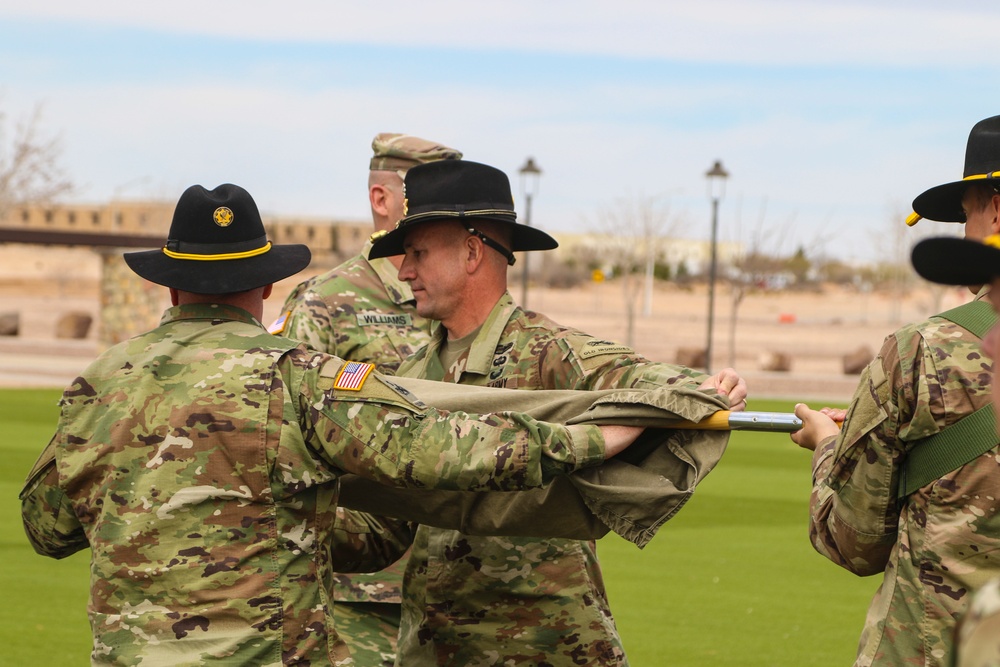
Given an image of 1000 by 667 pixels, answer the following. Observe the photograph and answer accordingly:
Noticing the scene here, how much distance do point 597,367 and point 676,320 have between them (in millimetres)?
59125

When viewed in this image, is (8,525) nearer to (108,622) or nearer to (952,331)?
(108,622)

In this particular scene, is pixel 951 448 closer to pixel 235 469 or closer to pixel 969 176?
pixel 969 176

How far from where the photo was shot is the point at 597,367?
4184 mm

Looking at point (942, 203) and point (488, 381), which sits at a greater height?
point (942, 203)

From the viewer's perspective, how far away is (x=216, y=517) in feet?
11.0

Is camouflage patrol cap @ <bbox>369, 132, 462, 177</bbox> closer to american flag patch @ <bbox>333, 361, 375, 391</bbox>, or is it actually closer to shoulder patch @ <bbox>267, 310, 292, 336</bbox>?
shoulder patch @ <bbox>267, 310, 292, 336</bbox>

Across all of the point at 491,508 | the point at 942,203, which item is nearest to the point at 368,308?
the point at 491,508

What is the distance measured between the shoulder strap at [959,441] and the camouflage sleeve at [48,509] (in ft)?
7.62

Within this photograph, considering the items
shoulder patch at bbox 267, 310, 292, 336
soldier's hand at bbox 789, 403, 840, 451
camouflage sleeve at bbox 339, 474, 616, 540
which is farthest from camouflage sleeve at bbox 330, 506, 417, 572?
shoulder patch at bbox 267, 310, 292, 336

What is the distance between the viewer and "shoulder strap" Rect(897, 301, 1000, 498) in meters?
3.27

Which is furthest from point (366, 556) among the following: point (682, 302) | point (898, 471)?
point (682, 302)

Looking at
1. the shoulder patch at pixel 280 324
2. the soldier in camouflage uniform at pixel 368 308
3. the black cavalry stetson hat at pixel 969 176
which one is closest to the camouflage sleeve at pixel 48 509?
the soldier in camouflage uniform at pixel 368 308

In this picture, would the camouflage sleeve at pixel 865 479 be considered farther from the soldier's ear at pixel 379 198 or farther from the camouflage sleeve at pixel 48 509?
the soldier's ear at pixel 379 198

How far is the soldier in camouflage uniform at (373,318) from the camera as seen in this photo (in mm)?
5359
